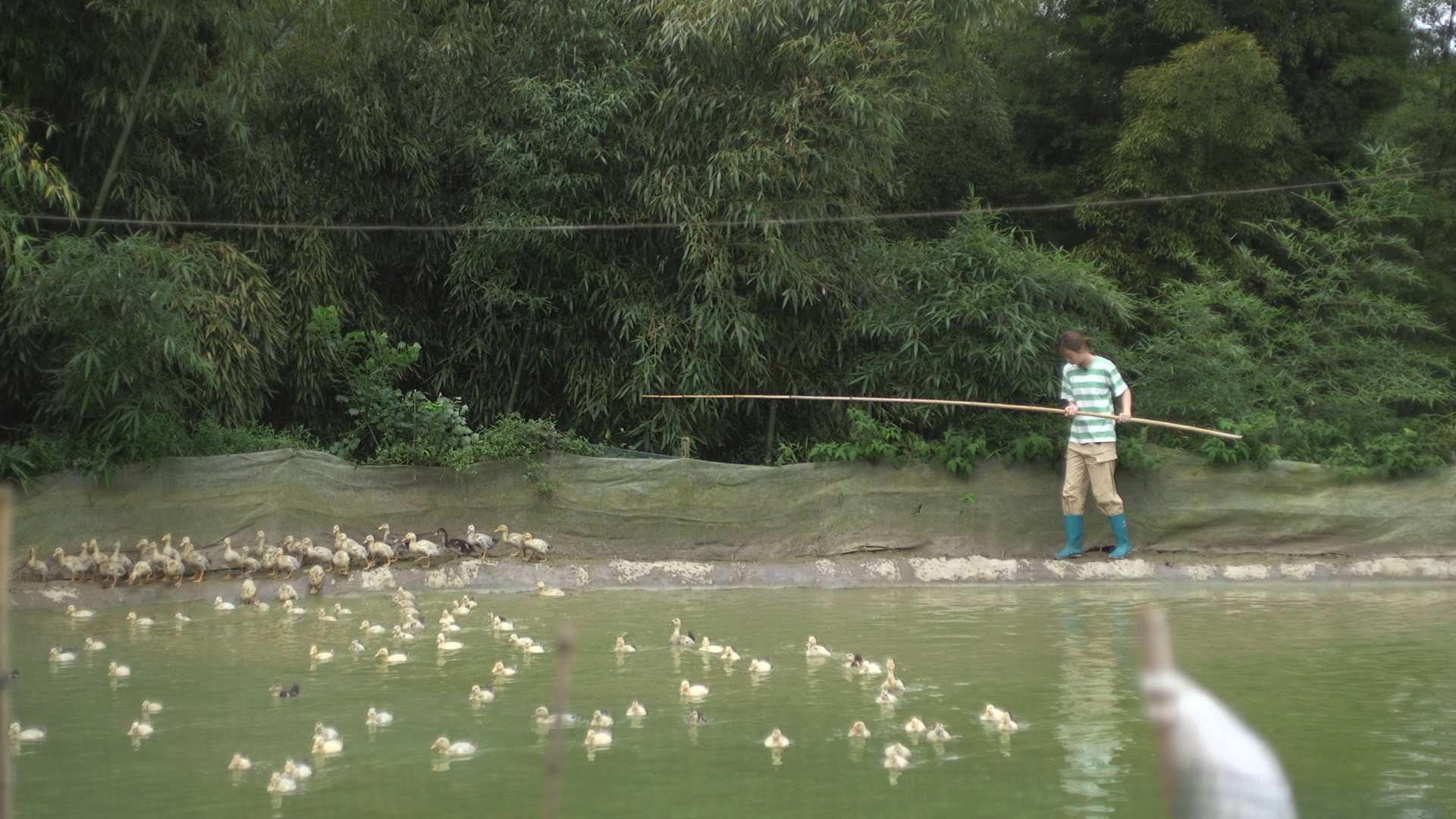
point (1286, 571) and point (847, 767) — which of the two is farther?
point (1286, 571)

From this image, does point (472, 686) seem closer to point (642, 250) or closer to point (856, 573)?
point (856, 573)

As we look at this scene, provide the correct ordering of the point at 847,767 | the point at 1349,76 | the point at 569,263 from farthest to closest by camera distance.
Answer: the point at 1349,76 → the point at 569,263 → the point at 847,767

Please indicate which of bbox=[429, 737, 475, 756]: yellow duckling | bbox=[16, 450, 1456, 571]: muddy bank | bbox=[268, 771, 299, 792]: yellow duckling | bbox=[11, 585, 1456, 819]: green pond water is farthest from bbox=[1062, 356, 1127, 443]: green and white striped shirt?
bbox=[268, 771, 299, 792]: yellow duckling

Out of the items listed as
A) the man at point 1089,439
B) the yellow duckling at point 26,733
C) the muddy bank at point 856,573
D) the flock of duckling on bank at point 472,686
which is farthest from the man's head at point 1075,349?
the yellow duckling at point 26,733

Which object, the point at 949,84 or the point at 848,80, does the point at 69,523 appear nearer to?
the point at 848,80

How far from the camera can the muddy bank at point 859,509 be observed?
12.1m

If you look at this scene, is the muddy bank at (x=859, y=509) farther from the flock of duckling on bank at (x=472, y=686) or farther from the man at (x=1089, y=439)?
the flock of duckling on bank at (x=472, y=686)

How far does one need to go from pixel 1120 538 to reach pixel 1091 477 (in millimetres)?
587

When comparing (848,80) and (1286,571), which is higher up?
(848,80)

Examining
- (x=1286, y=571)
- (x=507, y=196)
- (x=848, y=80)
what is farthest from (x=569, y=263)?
(x=1286, y=571)

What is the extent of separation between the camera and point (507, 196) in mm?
13484

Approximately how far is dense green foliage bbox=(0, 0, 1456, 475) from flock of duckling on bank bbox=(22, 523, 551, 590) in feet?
2.50

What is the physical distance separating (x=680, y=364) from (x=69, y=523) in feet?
17.5

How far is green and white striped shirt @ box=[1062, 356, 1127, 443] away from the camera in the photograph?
11758mm
